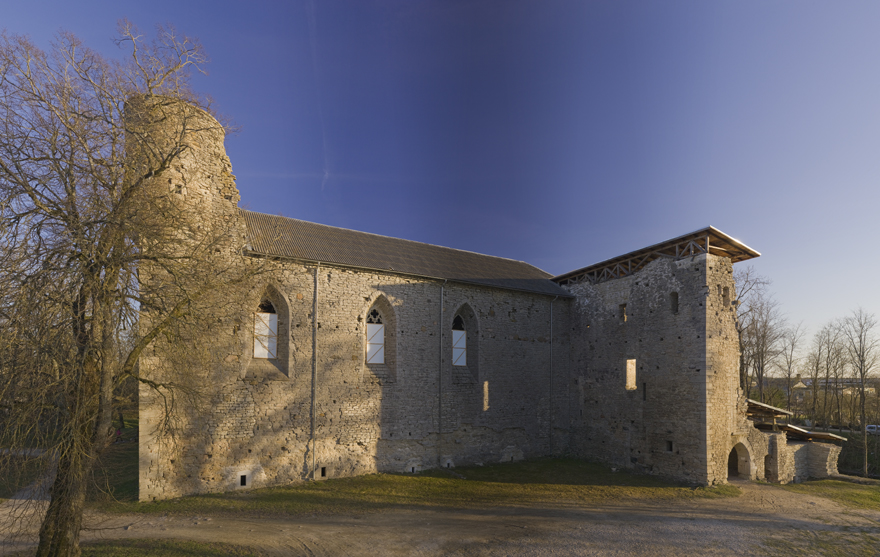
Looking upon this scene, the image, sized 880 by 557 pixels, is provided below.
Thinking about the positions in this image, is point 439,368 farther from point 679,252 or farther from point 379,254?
point 679,252

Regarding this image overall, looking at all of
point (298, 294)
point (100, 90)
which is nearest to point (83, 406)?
point (100, 90)

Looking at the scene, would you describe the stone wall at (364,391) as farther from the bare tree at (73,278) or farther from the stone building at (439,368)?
the bare tree at (73,278)

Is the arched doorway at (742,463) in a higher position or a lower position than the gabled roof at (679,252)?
lower

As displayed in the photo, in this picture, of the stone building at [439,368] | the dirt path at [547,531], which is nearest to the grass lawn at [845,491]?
the stone building at [439,368]

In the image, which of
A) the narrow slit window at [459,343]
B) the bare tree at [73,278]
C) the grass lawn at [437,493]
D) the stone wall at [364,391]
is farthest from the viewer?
the narrow slit window at [459,343]

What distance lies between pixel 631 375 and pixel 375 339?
9893mm

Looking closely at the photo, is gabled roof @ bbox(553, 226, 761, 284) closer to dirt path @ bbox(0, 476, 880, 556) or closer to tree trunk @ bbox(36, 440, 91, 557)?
dirt path @ bbox(0, 476, 880, 556)

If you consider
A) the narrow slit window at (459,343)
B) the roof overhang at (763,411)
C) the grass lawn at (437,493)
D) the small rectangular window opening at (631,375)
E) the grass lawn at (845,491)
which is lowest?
the grass lawn at (845,491)

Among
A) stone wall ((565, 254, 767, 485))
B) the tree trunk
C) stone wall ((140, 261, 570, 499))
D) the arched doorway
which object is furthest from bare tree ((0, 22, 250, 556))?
the arched doorway

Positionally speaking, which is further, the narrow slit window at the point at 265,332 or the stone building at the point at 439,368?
the narrow slit window at the point at 265,332

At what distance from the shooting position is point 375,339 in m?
15.7

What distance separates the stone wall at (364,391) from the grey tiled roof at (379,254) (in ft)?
1.34

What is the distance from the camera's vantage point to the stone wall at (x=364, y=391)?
1239cm

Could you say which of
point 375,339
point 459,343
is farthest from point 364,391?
point 459,343
